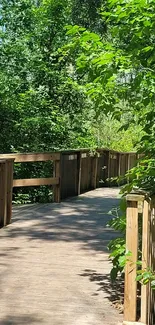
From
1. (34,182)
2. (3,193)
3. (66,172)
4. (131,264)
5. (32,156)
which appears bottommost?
(131,264)

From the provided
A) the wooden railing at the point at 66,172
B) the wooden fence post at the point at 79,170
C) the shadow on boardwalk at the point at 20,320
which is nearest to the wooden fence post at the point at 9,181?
the wooden railing at the point at 66,172

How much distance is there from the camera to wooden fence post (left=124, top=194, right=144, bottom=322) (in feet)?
11.9

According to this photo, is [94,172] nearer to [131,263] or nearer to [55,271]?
[55,271]

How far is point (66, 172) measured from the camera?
10.8m

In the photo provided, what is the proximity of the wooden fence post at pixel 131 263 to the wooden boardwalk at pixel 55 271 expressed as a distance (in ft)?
0.47

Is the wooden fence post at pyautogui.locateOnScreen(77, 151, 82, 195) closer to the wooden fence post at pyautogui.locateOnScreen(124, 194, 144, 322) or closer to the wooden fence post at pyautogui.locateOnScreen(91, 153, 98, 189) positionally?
the wooden fence post at pyautogui.locateOnScreen(91, 153, 98, 189)

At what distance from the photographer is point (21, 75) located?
1258 centimetres

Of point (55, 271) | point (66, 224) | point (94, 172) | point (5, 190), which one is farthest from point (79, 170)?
point (55, 271)

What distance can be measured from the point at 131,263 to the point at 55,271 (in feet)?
5.07

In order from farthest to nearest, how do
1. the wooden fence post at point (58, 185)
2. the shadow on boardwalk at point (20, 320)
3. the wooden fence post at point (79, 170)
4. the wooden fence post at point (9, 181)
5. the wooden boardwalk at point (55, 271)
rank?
the wooden fence post at point (79, 170), the wooden fence post at point (58, 185), the wooden fence post at point (9, 181), the wooden boardwalk at point (55, 271), the shadow on boardwalk at point (20, 320)

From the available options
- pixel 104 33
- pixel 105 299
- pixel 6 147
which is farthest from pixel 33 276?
pixel 104 33

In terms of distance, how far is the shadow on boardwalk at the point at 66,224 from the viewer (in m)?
6.68

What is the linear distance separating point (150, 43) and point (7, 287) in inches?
90.1

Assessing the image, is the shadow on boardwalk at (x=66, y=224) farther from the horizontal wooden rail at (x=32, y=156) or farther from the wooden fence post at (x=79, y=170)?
the wooden fence post at (x=79, y=170)
